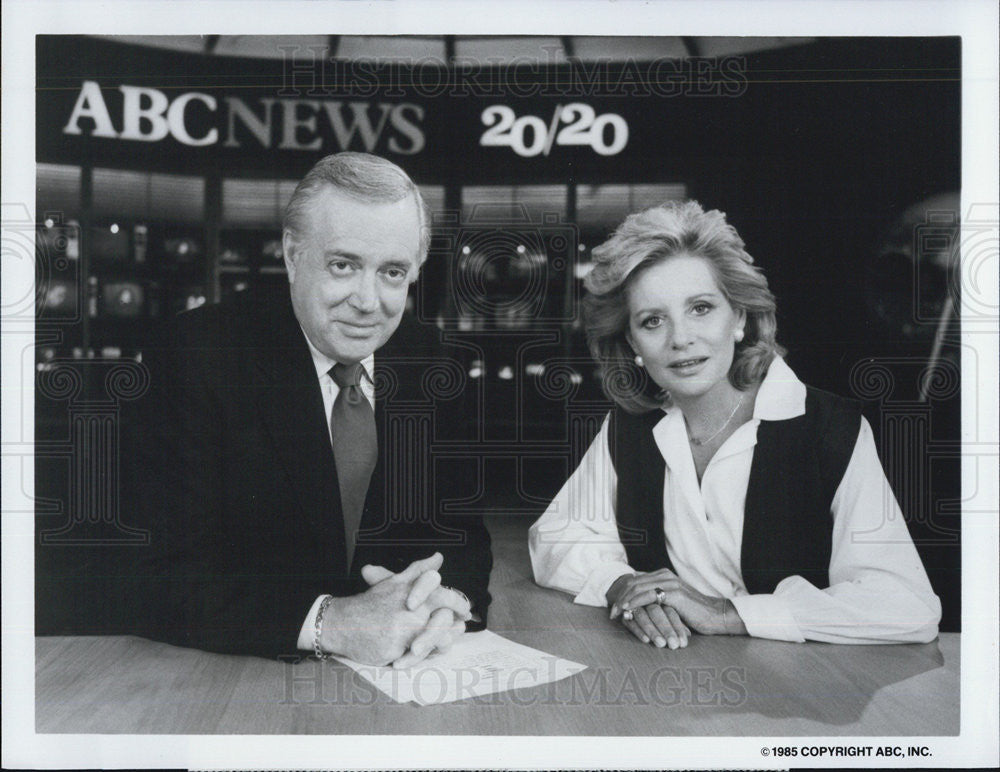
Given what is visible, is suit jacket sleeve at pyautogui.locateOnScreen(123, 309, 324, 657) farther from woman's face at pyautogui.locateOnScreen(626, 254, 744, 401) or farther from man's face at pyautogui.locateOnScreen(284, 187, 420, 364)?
woman's face at pyautogui.locateOnScreen(626, 254, 744, 401)

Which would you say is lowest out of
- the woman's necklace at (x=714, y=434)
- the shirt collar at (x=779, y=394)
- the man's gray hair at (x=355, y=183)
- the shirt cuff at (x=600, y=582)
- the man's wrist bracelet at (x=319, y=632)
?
the man's wrist bracelet at (x=319, y=632)

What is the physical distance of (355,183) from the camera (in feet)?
8.95

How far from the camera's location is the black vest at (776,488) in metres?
2.76

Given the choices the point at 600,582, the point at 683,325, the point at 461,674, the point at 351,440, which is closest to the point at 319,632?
the point at 461,674

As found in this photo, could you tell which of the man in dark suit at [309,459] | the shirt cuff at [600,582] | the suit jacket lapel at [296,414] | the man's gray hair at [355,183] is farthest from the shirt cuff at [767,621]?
the man's gray hair at [355,183]

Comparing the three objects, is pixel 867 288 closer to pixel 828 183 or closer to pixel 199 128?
pixel 828 183

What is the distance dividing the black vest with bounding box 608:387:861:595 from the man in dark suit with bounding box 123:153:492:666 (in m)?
0.49

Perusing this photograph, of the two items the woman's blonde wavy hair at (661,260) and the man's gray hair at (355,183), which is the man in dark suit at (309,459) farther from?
the woman's blonde wavy hair at (661,260)

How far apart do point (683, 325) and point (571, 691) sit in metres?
1.15

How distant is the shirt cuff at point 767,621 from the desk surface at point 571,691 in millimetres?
31

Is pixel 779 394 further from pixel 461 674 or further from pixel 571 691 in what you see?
pixel 461 674

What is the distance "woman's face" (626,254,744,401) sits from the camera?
2703 millimetres

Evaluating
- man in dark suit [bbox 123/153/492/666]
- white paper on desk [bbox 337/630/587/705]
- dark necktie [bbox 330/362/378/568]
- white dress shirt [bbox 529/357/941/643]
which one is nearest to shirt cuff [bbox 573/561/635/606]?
white dress shirt [bbox 529/357/941/643]

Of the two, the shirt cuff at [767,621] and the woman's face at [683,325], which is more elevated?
the woman's face at [683,325]
